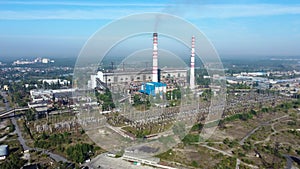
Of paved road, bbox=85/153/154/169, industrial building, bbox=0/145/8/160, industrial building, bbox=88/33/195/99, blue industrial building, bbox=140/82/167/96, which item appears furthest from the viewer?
industrial building, bbox=88/33/195/99

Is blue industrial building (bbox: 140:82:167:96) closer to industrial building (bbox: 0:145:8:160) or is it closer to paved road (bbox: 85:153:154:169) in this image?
paved road (bbox: 85:153:154:169)

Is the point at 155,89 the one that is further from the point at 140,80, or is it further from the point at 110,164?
the point at 110,164

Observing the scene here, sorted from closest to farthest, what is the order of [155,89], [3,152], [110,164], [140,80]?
1. [110,164]
2. [3,152]
3. [155,89]
4. [140,80]

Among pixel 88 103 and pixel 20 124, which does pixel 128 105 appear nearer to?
pixel 88 103

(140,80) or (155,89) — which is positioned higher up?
(140,80)

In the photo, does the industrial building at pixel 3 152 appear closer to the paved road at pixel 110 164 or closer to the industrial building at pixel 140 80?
the paved road at pixel 110 164

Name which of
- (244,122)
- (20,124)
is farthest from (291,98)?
(20,124)

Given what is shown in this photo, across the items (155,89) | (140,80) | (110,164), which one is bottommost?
(110,164)

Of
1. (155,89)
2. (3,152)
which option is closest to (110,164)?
(3,152)

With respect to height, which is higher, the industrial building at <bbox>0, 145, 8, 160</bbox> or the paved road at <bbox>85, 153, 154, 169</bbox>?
the industrial building at <bbox>0, 145, 8, 160</bbox>

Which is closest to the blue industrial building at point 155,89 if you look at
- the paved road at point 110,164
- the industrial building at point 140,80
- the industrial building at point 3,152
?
the industrial building at point 140,80

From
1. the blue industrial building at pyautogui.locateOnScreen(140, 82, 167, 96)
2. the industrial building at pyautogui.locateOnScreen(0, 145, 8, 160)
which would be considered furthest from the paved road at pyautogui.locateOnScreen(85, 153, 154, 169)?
the blue industrial building at pyautogui.locateOnScreen(140, 82, 167, 96)
